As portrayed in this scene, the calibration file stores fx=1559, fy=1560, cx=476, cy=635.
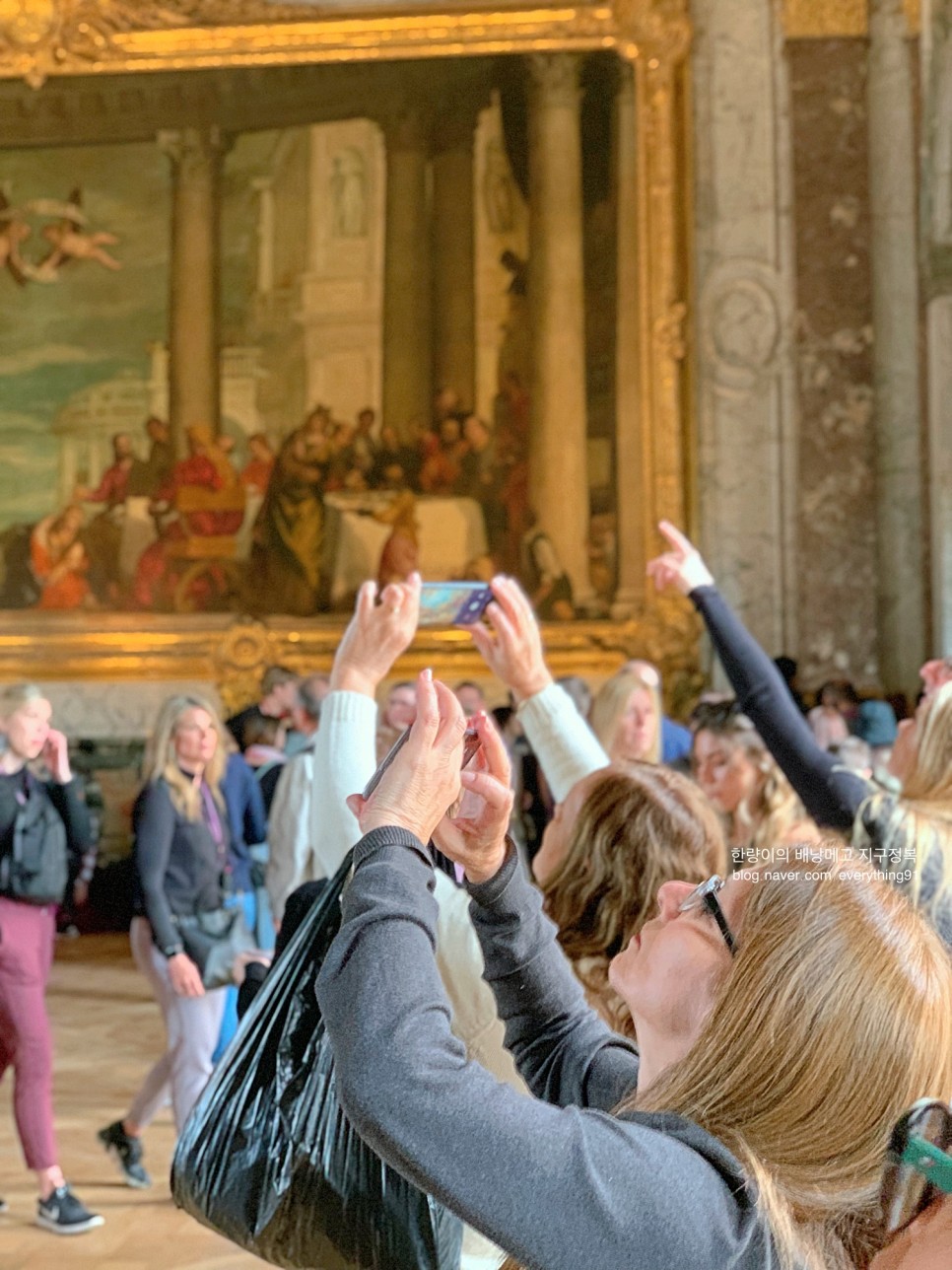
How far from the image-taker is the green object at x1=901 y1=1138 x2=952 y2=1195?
46.5 inches

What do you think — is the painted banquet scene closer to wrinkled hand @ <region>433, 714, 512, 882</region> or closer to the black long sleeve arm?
the black long sleeve arm

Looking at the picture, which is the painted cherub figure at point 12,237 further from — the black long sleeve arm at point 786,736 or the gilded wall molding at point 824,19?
the black long sleeve arm at point 786,736

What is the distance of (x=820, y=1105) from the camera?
55.8 inches

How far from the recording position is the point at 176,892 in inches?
214

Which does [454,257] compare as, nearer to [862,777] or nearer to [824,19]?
[824,19]

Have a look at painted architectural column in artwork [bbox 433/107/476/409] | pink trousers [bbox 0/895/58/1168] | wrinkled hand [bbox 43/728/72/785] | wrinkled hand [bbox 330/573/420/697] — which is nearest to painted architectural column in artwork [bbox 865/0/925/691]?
painted architectural column in artwork [bbox 433/107/476/409]

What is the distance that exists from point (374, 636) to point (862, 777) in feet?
4.23

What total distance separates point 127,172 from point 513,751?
7517mm

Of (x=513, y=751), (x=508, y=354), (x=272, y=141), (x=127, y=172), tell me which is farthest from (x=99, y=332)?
(x=513, y=751)

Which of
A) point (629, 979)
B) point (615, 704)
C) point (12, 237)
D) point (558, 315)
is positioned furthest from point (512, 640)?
point (12, 237)

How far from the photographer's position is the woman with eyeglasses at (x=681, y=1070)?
132cm

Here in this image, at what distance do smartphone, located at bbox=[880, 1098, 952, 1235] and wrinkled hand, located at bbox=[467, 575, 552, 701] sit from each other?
1699 millimetres

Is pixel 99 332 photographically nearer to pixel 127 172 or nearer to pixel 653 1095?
pixel 127 172

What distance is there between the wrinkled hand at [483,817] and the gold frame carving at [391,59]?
10186 millimetres
